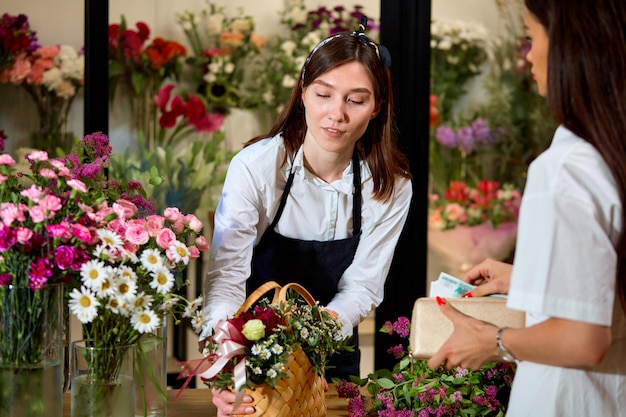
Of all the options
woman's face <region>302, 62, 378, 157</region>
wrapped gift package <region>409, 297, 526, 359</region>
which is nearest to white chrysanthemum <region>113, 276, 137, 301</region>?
wrapped gift package <region>409, 297, 526, 359</region>

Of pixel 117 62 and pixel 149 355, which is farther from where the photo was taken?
pixel 117 62

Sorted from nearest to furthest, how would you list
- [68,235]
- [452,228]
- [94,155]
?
[68,235]
[94,155]
[452,228]

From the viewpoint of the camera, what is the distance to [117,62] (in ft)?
12.6

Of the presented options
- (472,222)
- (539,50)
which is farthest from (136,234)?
(472,222)

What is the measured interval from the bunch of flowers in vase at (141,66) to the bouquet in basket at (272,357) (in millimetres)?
2300

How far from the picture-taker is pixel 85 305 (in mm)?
1567

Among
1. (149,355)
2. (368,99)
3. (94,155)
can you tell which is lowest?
(149,355)

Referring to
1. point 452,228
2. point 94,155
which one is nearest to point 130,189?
point 94,155

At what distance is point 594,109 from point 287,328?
695 millimetres

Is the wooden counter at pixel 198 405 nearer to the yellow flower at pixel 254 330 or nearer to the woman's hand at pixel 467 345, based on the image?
the yellow flower at pixel 254 330

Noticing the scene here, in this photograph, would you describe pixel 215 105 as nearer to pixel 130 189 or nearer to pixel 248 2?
pixel 248 2

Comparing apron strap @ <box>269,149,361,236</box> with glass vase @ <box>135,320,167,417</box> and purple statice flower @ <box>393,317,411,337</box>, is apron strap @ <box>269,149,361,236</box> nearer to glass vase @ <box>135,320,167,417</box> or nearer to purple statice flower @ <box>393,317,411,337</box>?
purple statice flower @ <box>393,317,411,337</box>

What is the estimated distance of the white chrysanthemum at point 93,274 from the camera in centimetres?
155

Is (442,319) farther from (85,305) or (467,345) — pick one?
(85,305)
